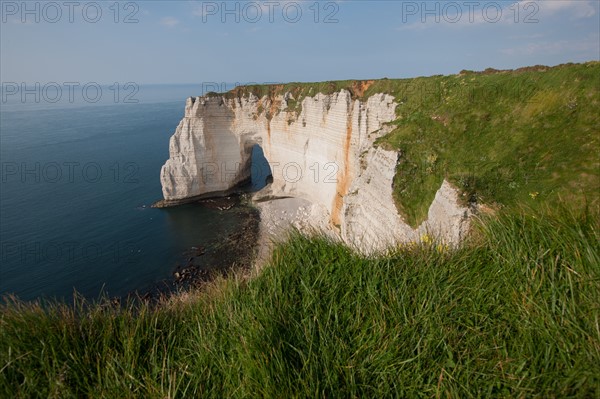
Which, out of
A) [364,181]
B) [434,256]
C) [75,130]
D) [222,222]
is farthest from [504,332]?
[75,130]

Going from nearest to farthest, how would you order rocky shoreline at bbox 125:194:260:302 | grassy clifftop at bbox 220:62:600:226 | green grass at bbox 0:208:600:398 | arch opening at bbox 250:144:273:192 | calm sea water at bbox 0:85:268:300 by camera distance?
1. green grass at bbox 0:208:600:398
2. grassy clifftop at bbox 220:62:600:226
3. rocky shoreline at bbox 125:194:260:302
4. calm sea water at bbox 0:85:268:300
5. arch opening at bbox 250:144:273:192

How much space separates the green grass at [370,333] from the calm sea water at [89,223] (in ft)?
28.3

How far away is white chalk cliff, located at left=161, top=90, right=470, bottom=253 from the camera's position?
16.4m

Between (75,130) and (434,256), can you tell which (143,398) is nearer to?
(434,256)

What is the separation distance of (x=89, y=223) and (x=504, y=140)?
34.5 m

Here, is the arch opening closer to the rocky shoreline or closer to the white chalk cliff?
the white chalk cliff

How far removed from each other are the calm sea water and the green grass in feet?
28.3

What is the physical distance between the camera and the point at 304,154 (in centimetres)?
3083

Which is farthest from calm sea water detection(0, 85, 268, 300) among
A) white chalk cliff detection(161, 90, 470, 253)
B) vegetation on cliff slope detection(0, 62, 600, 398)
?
vegetation on cliff slope detection(0, 62, 600, 398)

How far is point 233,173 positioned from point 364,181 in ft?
80.7

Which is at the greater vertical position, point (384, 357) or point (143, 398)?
point (384, 357)

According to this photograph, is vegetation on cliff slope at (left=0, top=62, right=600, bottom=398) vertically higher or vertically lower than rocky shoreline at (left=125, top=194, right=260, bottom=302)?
higher

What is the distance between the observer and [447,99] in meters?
16.9

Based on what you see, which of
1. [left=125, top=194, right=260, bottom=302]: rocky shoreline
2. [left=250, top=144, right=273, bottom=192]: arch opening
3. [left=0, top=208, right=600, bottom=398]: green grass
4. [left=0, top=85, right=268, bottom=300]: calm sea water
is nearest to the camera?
[left=0, top=208, right=600, bottom=398]: green grass
